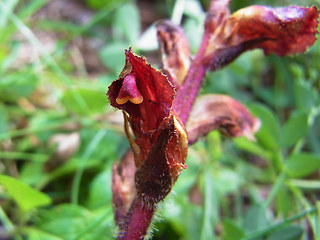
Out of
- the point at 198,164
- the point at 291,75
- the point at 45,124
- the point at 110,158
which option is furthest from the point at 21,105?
the point at 291,75

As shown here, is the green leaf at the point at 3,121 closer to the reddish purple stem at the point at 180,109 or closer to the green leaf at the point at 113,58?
the green leaf at the point at 113,58

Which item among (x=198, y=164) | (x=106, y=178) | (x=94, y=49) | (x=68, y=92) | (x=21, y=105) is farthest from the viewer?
(x=94, y=49)

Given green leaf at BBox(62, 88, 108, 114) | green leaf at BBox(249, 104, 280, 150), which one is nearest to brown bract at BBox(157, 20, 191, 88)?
green leaf at BBox(249, 104, 280, 150)

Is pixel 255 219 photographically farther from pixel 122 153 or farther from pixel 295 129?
pixel 122 153

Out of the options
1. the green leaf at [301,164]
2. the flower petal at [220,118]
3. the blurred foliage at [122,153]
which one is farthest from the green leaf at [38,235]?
the green leaf at [301,164]

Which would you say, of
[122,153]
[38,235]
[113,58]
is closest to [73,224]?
[38,235]

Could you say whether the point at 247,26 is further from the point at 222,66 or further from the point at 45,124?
the point at 45,124
